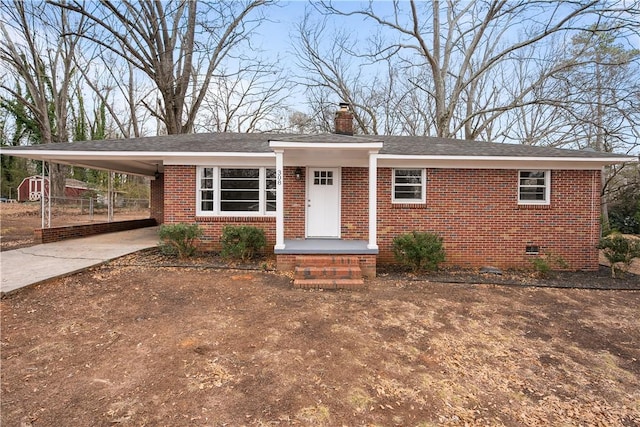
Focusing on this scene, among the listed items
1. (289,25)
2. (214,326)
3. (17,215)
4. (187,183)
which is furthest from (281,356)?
(17,215)

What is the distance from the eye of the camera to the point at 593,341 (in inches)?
159

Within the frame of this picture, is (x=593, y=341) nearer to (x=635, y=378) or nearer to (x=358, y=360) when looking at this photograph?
(x=635, y=378)

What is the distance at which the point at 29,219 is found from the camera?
1656 centimetres

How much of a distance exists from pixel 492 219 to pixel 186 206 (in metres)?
7.94

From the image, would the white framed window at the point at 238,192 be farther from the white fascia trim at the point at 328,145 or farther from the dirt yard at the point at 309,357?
the dirt yard at the point at 309,357

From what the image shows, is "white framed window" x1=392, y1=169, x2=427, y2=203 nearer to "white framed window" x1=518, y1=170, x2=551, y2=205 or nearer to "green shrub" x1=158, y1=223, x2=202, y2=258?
"white framed window" x1=518, y1=170, x2=551, y2=205

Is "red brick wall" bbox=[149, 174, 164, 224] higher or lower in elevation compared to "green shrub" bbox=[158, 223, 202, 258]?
higher

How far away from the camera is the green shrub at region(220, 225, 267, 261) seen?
287 inches

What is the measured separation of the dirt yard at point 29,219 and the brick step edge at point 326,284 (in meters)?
8.21

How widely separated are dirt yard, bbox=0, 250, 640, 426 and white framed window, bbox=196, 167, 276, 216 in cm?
308

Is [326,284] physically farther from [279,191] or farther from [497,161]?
[497,161]

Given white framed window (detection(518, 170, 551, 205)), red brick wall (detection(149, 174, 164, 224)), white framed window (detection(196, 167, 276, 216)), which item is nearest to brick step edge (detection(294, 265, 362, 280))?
white framed window (detection(196, 167, 276, 216))

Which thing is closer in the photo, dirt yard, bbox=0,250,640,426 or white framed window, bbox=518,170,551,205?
dirt yard, bbox=0,250,640,426

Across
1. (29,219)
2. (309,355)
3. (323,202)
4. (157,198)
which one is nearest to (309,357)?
(309,355)
